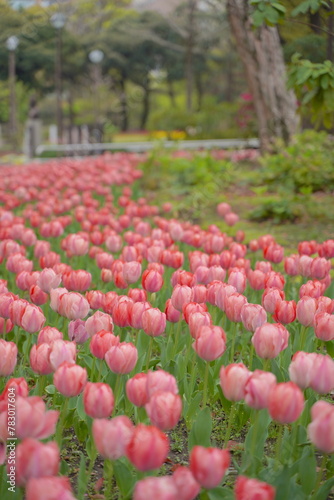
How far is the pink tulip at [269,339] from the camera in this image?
195 cm

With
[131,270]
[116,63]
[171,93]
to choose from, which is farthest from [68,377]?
[171,93]

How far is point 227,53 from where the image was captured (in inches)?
1497

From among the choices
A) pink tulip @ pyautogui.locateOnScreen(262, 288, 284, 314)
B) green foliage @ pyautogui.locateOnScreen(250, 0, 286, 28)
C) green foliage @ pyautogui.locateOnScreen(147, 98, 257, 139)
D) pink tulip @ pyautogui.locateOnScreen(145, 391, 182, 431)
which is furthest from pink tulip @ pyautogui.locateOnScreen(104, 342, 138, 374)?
green foliage @ pyautogui.locateOnScreen(147, 98, 257, 139)

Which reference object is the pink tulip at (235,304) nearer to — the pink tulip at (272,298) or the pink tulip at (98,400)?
the pink tulip at (272,298)

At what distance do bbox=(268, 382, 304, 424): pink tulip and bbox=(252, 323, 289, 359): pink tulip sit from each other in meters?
0.41

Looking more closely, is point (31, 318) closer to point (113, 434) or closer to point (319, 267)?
point (113, 434)

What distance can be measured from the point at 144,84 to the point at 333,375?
130 ft

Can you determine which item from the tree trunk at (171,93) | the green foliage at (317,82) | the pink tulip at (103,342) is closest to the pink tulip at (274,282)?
the pink tulip at (103,342)

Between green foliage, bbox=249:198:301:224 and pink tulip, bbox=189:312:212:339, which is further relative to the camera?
green foliage, bbox=249:198:301:224

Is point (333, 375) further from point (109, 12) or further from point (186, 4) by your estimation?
point (109, 12)

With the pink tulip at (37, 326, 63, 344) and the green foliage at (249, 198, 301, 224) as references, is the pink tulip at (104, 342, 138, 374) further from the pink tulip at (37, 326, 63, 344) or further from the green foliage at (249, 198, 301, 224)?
the green foliage at (249, 198, 301, 224)

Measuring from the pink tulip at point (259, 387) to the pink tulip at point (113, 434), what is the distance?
0.33 metres

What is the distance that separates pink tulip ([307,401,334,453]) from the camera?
1.46 metres

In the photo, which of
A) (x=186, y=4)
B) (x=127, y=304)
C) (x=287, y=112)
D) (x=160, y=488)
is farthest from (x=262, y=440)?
(x=186, y=4)
